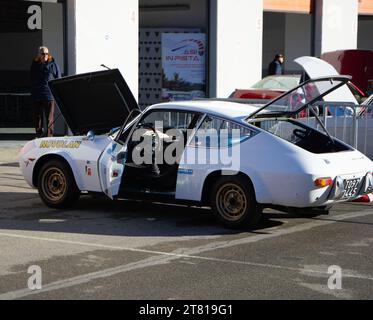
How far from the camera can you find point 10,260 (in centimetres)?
686

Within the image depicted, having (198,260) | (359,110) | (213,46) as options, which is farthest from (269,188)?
(213,46)

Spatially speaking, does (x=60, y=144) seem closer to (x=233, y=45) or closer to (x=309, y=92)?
(x=309, y=92)

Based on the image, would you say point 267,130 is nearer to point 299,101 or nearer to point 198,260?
point 299,101

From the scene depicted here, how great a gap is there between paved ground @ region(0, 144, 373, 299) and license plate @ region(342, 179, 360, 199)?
41 cm

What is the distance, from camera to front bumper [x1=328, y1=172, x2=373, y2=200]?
7.95 metres

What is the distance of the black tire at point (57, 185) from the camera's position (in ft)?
30.3

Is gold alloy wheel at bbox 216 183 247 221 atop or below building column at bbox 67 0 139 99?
below

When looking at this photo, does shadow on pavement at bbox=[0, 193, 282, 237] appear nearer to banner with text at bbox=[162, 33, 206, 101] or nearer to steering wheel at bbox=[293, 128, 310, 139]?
steering wheel at bbox=[293, 128, 310, 139]

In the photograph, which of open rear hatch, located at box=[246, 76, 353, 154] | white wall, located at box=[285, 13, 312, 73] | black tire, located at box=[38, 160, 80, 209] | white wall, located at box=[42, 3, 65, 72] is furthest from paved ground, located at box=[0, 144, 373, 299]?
white wall, located at box=[285, 13, 312, 73]

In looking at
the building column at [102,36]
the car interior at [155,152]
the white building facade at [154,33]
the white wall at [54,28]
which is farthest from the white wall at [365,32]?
the car interior at [155,152]

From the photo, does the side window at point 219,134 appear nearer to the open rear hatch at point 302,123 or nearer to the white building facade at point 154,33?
the open rear hatch at point 302,123

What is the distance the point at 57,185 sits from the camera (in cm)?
941

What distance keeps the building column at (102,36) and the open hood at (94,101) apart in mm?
7561

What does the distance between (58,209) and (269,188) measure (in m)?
2.97
